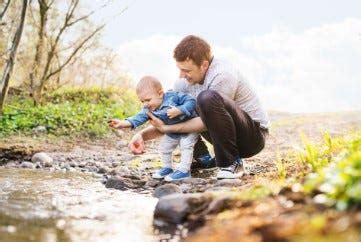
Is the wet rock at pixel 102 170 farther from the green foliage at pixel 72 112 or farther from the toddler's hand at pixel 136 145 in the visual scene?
the green foliage at pixel 72 112

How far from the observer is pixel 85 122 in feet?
40.4

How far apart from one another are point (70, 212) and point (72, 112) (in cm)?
898

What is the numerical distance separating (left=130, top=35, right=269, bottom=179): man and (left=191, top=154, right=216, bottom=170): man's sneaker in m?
0.51

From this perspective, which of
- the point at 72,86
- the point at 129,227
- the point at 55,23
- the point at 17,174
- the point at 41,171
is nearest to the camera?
the point at 129,227

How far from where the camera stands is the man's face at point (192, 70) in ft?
17.0

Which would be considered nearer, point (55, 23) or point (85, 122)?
point (85, 122)

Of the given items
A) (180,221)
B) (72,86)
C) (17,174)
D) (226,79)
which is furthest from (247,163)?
(72,86)

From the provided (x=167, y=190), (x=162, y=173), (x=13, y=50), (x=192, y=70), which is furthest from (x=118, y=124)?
(x=13, y=50)

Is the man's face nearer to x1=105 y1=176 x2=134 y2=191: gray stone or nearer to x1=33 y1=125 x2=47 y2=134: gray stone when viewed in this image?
x1=105 y1=176 x2=134 y2=191: gray stone

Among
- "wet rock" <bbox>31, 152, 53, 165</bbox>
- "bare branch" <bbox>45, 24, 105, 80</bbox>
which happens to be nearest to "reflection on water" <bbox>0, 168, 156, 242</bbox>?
"wet rock" <bbox>31, 152, 53, 165</bbox>

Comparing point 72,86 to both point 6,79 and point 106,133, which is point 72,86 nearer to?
point 106,133

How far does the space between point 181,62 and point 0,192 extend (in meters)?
1.91

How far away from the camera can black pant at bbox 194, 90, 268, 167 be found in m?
5.02

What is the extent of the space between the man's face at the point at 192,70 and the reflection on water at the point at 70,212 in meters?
1.23
